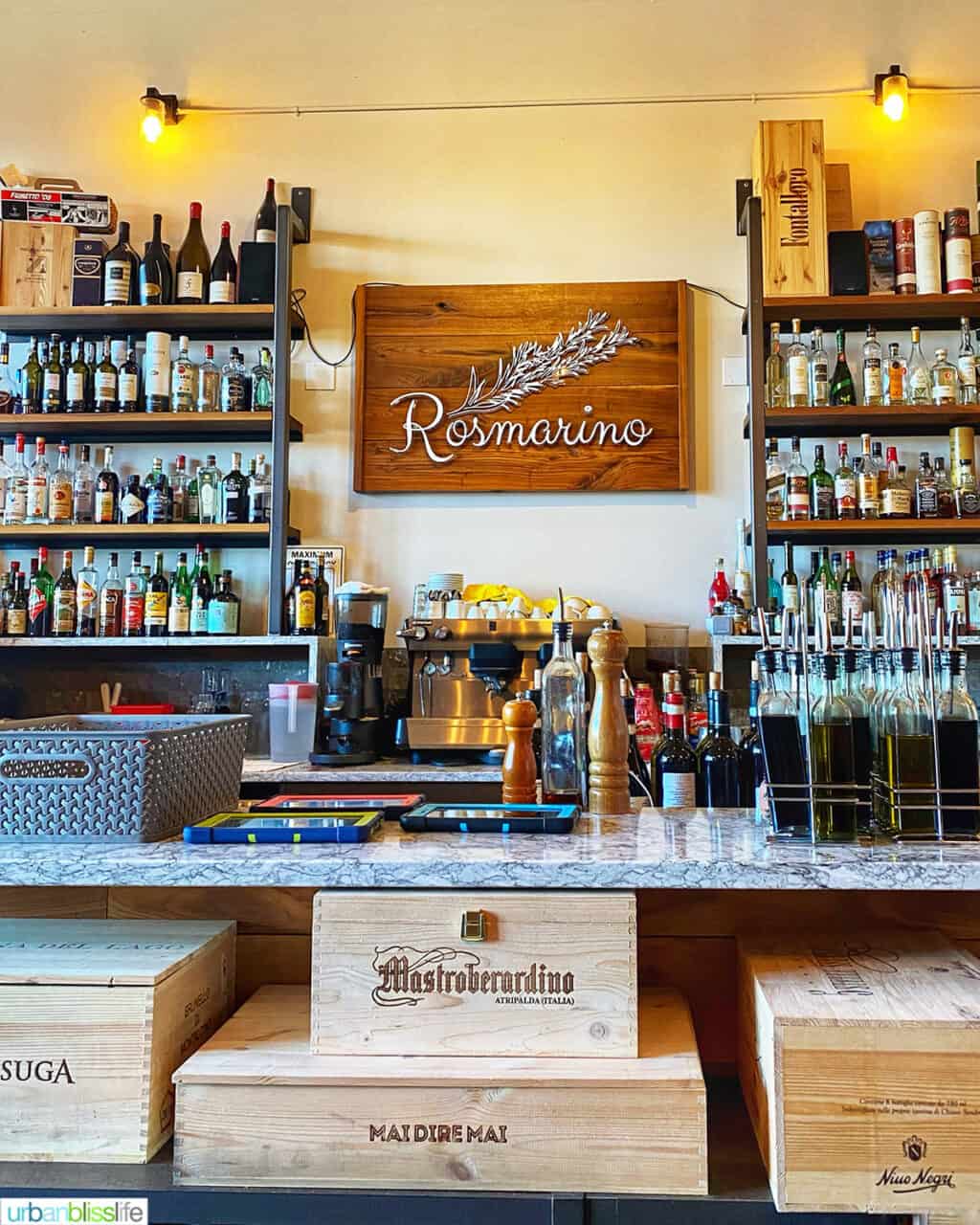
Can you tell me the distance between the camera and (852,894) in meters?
1.41

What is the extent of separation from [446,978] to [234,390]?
2909 mm

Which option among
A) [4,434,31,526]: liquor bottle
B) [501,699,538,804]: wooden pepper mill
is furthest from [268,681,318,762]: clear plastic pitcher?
[501,699,538,804]: wooden pepper mill

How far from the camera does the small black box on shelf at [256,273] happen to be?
144 inches

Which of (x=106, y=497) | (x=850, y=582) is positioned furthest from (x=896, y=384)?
(x=106, y=497)

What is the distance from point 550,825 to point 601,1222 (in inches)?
18.5

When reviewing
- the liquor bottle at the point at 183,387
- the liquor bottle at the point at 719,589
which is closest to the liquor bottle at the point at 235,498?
the liquor bottle at the point at 183,387

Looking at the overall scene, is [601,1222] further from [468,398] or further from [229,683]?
[468,398]

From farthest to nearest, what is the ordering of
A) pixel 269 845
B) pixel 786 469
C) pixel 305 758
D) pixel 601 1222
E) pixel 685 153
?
pixel 685 153
pixel 786 469
pixel 305 758
pixel 269 845
pixel 601 1222

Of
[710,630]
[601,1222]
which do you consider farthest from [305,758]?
[601,1222]

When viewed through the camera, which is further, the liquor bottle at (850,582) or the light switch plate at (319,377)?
the light switch plate at (319,377)

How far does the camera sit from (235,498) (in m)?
3.61

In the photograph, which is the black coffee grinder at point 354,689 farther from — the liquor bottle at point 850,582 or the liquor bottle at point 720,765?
the liquor bottle at point 850,582

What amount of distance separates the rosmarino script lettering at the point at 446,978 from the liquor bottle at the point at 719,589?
8.05 feet

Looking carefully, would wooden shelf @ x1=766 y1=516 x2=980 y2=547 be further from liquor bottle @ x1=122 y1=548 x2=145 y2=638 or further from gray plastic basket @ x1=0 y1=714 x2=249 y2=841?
gray plastic basket @ x1=0 y1=714 x2=249 y2=841
